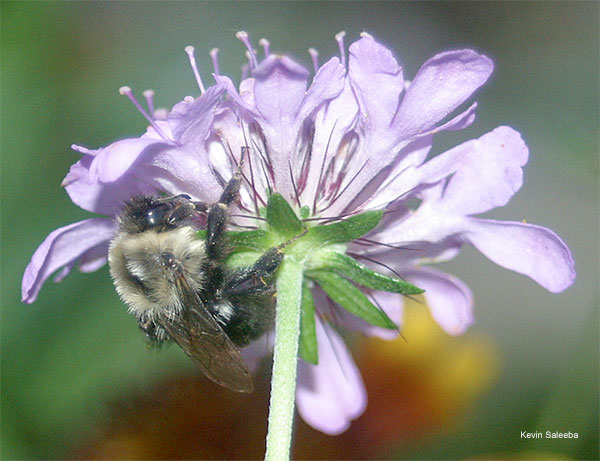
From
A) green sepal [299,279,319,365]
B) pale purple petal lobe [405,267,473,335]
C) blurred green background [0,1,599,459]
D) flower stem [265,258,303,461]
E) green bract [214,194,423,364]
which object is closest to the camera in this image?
flower stem [265,258,303,461]

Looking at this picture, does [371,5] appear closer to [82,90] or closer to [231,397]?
[82,90]

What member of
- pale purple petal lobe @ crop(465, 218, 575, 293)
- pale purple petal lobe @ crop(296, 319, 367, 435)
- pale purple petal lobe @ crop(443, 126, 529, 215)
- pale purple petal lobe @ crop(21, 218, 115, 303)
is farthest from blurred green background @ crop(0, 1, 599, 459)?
pale purple petal lobe @ crop(443, 126, 529, 215)

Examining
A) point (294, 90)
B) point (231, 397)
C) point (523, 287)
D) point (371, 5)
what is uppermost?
point (294, 90)

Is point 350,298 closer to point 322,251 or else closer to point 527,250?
point 322,251

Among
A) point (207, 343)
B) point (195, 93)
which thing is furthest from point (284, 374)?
point (195, 93)

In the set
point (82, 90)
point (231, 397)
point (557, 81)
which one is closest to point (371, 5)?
point (557, 81)

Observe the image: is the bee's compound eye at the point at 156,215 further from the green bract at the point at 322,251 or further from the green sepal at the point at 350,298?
the green sepal at the point at 350,298

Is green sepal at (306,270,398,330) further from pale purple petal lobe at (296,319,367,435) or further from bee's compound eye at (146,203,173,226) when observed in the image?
pale purple petal lobe at (296,319,367,435)
